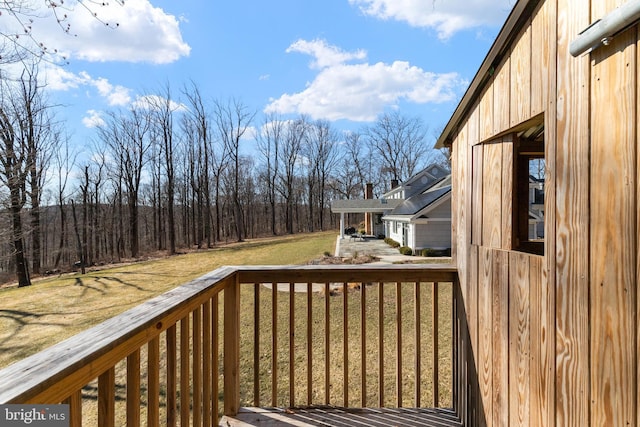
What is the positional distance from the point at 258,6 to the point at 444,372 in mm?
6384

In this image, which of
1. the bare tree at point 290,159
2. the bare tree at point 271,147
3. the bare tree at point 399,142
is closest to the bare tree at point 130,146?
the bare tree at point 271,147

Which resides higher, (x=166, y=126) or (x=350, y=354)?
(x=166, y=126)

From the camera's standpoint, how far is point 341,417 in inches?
87.5

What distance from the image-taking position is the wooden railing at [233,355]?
0.82m

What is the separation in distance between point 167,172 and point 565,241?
23533mm

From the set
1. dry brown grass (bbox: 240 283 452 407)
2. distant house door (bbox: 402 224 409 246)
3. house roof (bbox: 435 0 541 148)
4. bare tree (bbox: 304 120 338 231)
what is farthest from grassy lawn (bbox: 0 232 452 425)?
bare tree (bbox: 304 120 338 231)

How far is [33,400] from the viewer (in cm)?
65

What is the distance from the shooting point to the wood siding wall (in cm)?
92

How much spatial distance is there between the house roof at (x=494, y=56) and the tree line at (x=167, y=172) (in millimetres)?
11846

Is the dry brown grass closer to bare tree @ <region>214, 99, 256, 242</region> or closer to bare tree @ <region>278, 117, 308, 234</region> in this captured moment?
bare tree @ <region>214, 99, 256, 242</region>

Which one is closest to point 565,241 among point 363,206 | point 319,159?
point 363,206

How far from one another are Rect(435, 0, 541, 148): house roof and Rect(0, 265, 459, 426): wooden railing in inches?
43.7

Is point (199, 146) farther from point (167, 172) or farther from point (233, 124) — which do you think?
point (233, 124)

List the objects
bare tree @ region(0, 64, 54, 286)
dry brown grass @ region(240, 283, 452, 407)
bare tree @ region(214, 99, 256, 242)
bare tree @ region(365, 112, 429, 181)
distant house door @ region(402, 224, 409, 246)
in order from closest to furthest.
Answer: dry brown grass @ region(240, 283, 452, 407)
bare tree @ region(0, 64, 54, 286)
distant house door @ region(402, 224, 409, 246)
bare tree @ region(214, 99, 256, 242)
bare tree @ region(365, 112, 429, 181)
